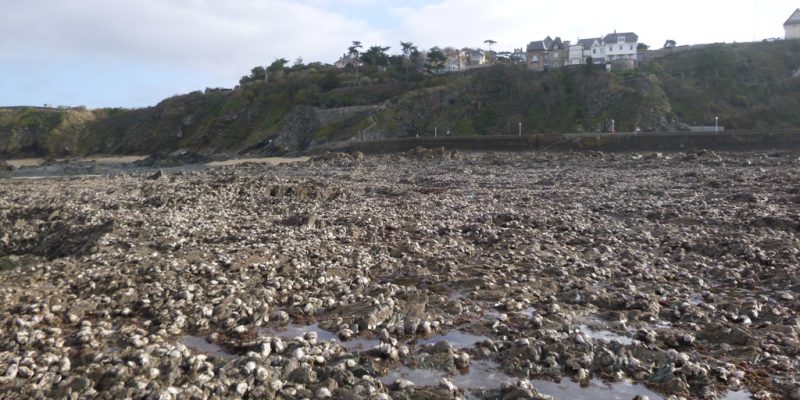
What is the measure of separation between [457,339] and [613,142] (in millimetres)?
46420

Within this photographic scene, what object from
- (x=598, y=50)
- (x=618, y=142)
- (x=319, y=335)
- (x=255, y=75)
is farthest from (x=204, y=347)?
(x=255, y=75)

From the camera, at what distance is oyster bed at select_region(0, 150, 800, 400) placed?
7484mm

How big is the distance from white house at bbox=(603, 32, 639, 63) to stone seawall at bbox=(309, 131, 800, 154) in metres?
51.6

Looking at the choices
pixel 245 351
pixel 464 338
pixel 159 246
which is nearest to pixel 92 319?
pixel 245 351

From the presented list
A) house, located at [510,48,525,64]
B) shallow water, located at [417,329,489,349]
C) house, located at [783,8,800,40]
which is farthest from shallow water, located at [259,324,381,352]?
house, located at [510,48,525,64]

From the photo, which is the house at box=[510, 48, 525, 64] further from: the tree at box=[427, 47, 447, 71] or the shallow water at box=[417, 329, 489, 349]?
the shallow water at box=[417, 329, 489, 349]

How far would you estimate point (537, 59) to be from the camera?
334 feet

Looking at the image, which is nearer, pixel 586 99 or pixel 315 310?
pixel 315 310

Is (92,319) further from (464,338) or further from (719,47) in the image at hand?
(719,47)

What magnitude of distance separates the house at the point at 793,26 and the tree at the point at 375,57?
222ft

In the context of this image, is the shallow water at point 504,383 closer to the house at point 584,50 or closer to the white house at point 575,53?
the house at point 584,50

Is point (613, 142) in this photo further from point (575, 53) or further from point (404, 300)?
point (575, 53)

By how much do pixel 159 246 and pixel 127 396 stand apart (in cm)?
875

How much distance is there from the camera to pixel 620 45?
101 meters
